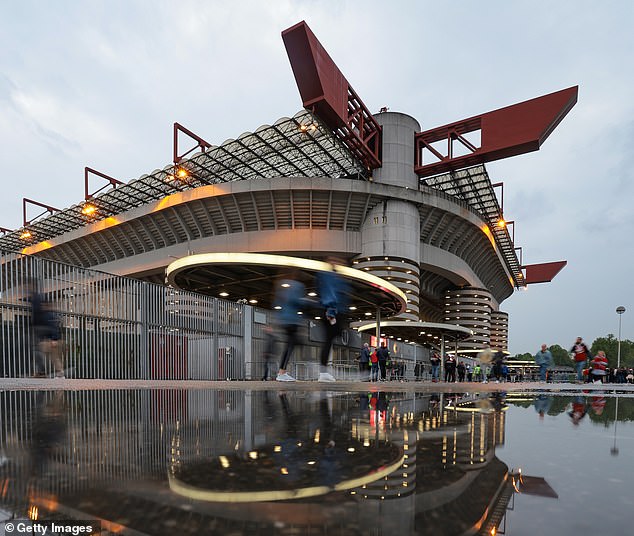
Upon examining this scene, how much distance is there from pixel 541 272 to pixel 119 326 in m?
84.1

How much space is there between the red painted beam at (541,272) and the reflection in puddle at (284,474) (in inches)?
3435

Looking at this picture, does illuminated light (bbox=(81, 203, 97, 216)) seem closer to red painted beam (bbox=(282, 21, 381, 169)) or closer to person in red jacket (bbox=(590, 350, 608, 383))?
red painted beam (bbox=(282, 21, 381, 169))

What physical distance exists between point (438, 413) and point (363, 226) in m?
37.7

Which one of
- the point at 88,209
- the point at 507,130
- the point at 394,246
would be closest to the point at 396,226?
the point at 394,246

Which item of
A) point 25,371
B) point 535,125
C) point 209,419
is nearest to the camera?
point 209,419

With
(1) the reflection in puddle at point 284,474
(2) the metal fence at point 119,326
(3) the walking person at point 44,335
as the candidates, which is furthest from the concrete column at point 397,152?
(1) the reflection in puddle at point 284,474

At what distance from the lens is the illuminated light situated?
45.8 metres

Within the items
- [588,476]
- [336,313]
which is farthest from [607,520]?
[336,313]

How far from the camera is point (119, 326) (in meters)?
14.1

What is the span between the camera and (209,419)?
3557mm

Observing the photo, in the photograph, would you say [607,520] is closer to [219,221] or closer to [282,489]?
[282,489]

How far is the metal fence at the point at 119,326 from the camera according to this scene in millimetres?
11648

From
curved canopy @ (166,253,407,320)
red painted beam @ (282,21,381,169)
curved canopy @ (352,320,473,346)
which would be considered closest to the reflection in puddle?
curved canopy @ (166,253,407,320)

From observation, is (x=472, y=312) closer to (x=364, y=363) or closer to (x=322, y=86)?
(x=322, y=86)
